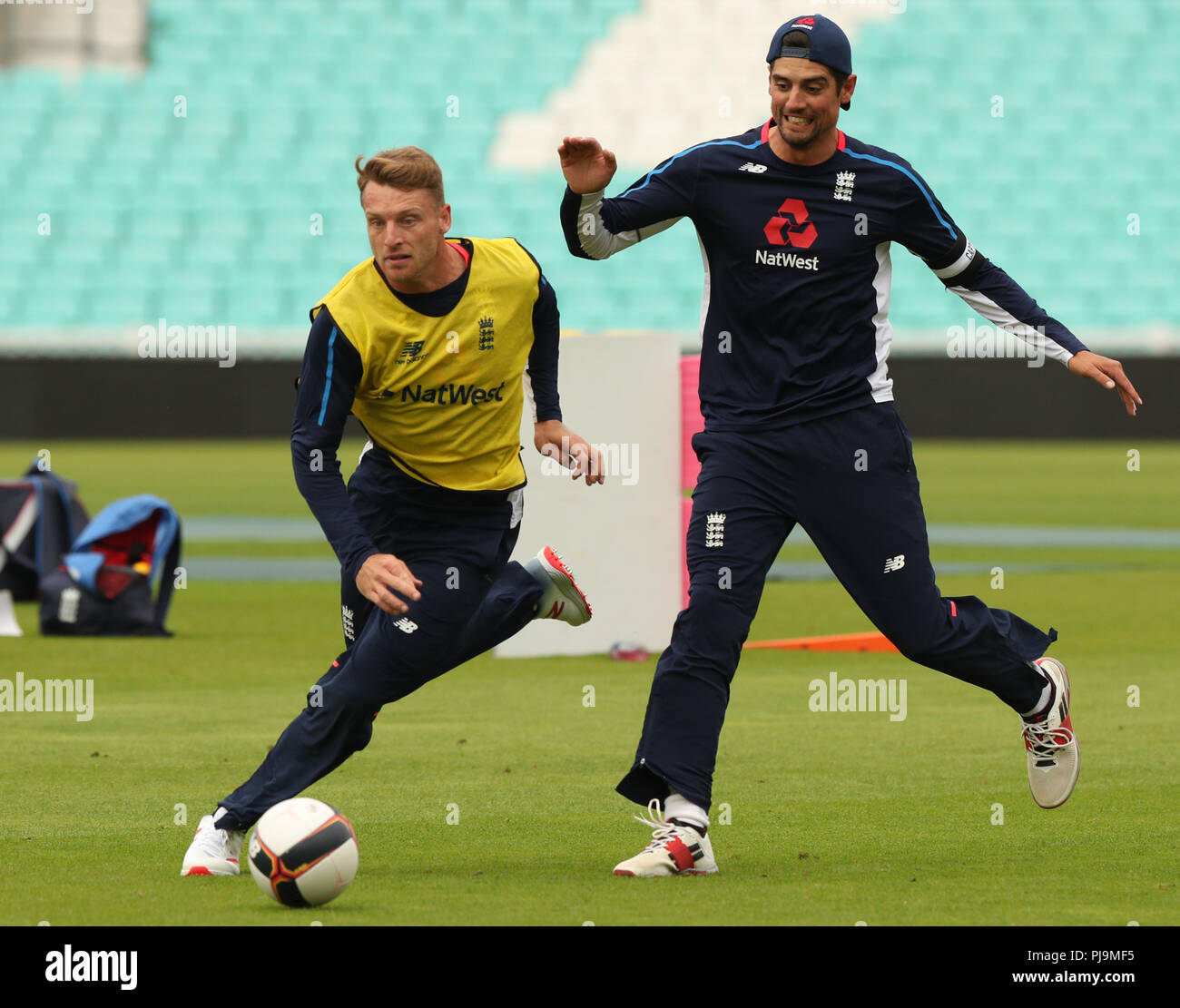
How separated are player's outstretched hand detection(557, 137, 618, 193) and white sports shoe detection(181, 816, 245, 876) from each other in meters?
2.13

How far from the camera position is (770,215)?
5824 mm

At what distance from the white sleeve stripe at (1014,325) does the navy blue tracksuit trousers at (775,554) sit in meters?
0.52

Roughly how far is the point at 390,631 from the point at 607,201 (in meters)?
1.43

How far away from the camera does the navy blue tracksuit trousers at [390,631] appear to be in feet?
18.1

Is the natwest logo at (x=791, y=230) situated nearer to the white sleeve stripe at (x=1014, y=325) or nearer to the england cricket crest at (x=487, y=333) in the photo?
the white sleeve stripe at (x=1014, y=325)

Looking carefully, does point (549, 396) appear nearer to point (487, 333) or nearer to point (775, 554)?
point (487, 333)

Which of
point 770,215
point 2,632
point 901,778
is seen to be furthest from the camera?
point 2,632

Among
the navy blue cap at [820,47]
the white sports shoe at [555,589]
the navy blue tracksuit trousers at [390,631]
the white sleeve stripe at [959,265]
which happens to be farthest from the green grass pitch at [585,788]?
the navy blue cap at [820,47]

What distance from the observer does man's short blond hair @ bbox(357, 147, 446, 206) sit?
5293 mm

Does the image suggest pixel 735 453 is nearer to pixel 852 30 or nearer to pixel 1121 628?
pixel 1121 628

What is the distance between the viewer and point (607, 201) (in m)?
5.75

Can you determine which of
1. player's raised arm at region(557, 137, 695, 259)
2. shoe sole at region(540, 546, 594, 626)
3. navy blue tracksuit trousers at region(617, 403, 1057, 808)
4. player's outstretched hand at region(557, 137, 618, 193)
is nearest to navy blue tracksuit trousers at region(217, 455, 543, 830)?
shoe sole at region(540, 546, 594, 626)
